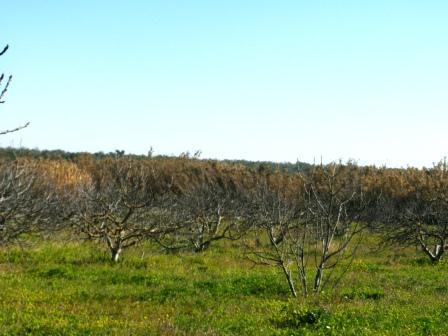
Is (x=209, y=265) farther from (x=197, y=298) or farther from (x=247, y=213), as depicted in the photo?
(x=247, y=213)

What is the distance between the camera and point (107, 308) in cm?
1287

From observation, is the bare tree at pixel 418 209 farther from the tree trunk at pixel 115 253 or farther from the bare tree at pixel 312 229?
the tree trunk at pixel 115 253

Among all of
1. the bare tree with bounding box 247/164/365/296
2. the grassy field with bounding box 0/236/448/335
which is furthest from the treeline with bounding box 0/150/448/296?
the grassy field with bounding box 0/236/448/335

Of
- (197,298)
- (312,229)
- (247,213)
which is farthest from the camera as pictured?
(247,213)

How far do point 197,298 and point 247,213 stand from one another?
18.0 metres

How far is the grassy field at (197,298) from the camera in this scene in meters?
10.5

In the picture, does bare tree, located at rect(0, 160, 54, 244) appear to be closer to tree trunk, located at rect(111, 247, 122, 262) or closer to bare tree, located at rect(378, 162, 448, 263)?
tree trunk, located at rect(111, 247, 122, 262)

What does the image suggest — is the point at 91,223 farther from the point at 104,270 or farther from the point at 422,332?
the point at 422,332

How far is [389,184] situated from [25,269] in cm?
3334

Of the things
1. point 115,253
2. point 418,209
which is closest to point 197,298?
point 115,253

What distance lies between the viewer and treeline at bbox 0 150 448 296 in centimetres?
1590

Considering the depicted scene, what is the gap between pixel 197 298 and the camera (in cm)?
1402

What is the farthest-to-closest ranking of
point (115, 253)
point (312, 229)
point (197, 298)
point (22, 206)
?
1. point (115, 253)
2. point (312, 229)
3. point (22, 206)
4. point (197, 298)

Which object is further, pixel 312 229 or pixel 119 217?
pixel 119 217
